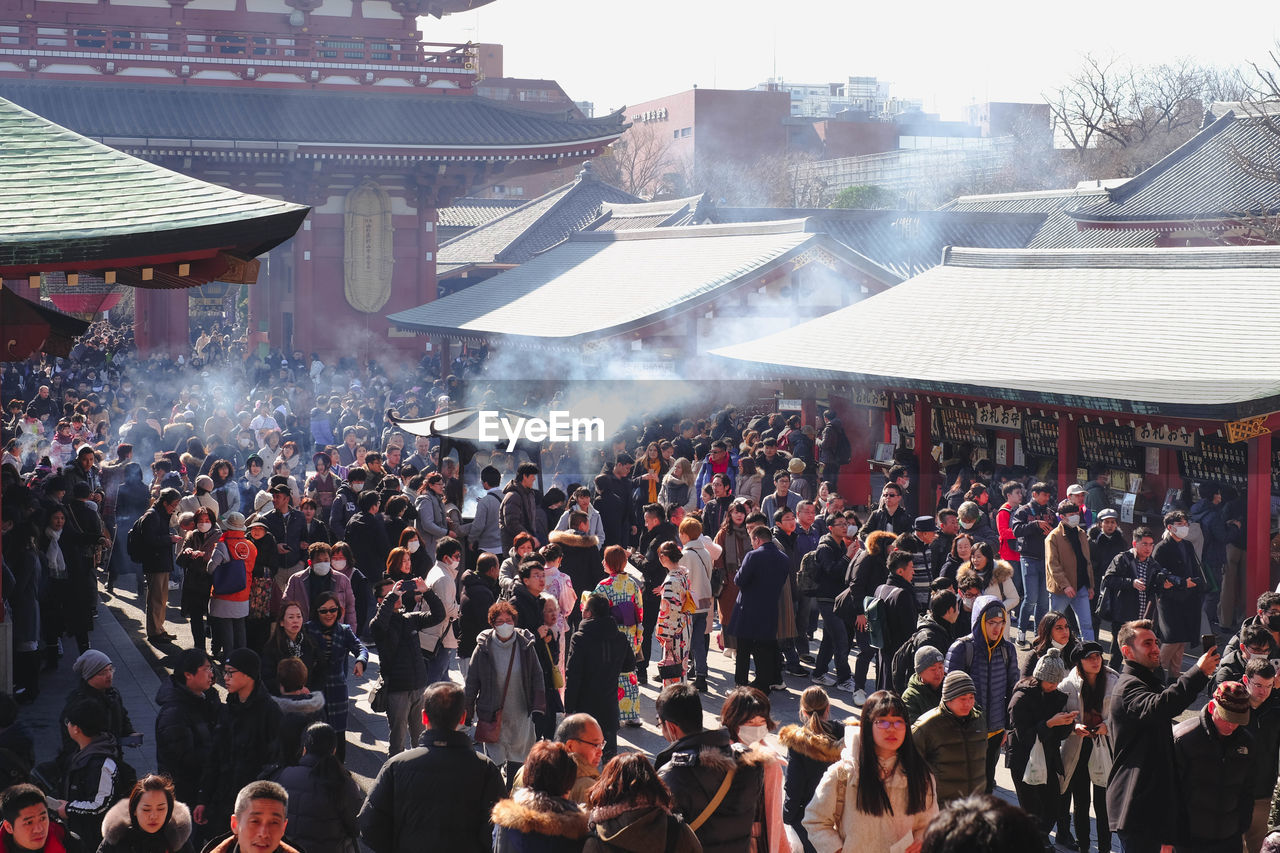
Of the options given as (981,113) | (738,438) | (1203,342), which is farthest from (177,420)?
(981,113)

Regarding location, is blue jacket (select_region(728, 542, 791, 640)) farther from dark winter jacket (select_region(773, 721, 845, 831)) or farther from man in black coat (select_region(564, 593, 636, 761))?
dark winter jacket (select_region(773, 721, 845, 831))

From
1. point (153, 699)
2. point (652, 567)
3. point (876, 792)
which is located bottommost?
point (153, 699)

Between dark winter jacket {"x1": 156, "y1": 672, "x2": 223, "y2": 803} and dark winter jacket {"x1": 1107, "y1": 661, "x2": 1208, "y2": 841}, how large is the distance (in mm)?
4729

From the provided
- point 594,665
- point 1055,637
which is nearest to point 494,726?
point 594,665

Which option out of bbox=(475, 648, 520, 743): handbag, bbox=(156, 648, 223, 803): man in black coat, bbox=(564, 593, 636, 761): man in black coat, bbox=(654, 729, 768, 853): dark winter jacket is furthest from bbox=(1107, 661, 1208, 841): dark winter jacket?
bbox=(156, 648, 223, 803): man in black coat

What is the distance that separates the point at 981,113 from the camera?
373ft

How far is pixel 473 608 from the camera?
9.55 m

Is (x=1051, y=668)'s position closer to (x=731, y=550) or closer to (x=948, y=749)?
(x=948, y=749)

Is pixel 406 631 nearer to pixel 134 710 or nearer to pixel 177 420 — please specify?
pixel 134 710

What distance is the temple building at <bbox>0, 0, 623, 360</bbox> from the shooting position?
31.4 metres

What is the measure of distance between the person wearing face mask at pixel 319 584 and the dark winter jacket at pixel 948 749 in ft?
15.5

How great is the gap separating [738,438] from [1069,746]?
1267 cm

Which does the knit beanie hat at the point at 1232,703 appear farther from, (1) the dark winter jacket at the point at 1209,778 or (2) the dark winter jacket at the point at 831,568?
(2) the dark winter jacket at the point at 831,568

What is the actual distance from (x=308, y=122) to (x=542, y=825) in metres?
29.1
